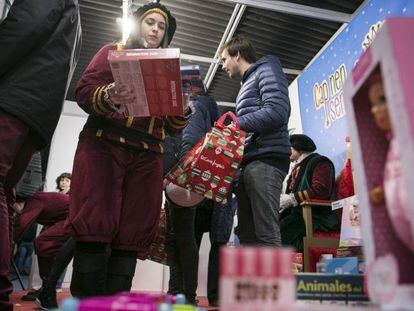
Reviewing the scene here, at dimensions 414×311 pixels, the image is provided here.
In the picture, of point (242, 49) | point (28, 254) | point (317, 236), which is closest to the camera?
point (242, 49)

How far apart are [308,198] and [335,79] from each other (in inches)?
50.8

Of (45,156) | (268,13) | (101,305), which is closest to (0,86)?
(101,305)

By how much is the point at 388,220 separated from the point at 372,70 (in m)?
0.22

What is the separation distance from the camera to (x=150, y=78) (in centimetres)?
108

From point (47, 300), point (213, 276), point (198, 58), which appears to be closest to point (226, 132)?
point (213, 276)

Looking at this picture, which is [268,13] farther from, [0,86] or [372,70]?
[372,70]

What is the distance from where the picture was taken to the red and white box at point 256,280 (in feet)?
1.35

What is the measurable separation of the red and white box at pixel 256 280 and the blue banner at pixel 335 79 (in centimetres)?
258

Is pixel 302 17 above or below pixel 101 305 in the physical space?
above

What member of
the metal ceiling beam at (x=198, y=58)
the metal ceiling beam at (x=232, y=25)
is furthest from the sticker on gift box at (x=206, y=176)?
the metal ceiling beam at (x=198, y=58)

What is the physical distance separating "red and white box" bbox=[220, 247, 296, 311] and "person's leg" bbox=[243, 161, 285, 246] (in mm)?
1186

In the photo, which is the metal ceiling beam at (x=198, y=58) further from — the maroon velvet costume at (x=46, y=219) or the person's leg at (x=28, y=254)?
the person's leg at (x=28, y=254)

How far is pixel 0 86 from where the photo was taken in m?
1.20

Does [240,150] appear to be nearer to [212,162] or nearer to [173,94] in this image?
[212,162]
